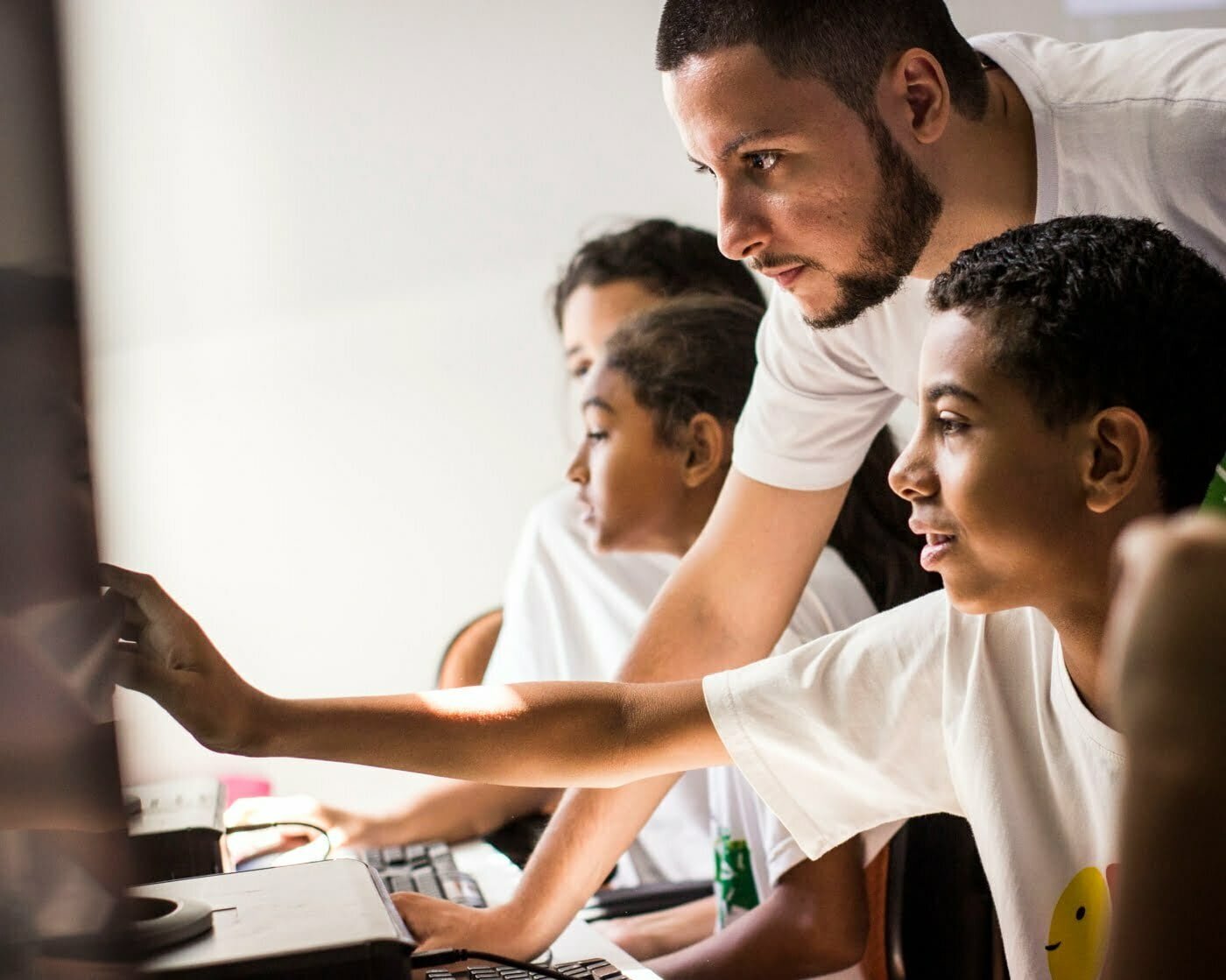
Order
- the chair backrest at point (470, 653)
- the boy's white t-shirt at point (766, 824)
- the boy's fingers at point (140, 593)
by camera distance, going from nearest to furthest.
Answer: the boy's fingers at point (140, 593) → the boy's white t-shirt at point (766, 824) → the chair backrest at point (470, 653)

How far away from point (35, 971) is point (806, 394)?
881 mm

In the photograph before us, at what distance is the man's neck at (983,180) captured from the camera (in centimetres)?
112

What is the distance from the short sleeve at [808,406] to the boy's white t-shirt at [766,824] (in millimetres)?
156

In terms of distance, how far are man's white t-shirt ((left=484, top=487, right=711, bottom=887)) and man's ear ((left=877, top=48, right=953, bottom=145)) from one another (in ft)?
2.52

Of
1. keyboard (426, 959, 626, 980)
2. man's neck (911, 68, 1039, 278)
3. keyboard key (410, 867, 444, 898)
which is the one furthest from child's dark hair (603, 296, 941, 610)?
keyboard (426, 959, 626, 980)

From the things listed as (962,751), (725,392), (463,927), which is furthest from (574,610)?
(962,751)

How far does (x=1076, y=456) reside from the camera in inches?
33.8

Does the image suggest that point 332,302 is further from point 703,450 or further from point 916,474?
point 916,474

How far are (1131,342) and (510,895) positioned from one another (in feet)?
2.42

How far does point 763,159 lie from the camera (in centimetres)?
110

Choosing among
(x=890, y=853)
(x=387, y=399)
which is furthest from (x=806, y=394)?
(x=387, y=399)

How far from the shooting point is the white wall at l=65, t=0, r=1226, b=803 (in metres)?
2.28

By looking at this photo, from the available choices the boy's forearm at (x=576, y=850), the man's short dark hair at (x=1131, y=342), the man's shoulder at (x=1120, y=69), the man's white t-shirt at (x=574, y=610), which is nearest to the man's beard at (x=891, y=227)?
the man's shoulder at (x=1120, y=69)

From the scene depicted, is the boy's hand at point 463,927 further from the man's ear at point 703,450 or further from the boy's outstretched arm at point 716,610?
the man's ear at point 703,450
